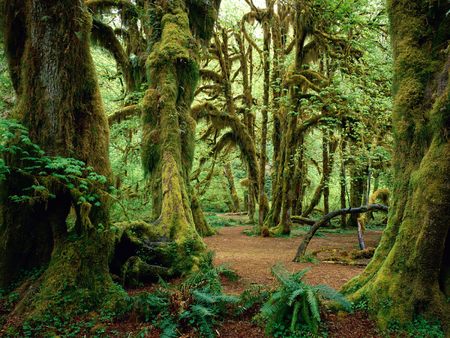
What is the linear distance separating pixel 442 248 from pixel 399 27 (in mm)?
3248

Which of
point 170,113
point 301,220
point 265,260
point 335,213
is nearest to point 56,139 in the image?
point 170,113

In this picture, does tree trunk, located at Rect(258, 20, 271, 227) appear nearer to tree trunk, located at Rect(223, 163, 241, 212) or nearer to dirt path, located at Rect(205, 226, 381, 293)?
dirt path, located at Rect(205, 226, 381, 293)

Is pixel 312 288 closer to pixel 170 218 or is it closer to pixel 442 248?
pixel 442 248

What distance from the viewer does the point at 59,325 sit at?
407 cm

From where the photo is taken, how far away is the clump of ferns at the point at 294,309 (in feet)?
12.6

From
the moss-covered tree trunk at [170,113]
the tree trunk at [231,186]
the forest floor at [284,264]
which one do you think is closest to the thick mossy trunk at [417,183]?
the forest floor at [284,264]

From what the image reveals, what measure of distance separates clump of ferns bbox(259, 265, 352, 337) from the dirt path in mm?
1833

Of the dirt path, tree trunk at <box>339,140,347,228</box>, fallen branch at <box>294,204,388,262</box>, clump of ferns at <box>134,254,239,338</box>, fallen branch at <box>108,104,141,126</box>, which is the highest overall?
fallen branch at <box>108,104,141,126</box>

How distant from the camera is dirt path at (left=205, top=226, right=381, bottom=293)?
6402mm

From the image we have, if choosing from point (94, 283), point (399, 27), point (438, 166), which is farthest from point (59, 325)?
point (399, 27)

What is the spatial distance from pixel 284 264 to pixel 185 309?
13.5 feet

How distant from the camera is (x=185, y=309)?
4195 mm

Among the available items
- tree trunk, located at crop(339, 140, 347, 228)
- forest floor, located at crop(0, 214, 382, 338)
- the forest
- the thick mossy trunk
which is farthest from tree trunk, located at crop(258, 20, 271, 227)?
the thick mossy trunk

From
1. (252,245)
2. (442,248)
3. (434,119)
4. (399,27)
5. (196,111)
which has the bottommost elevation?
(252,245)
